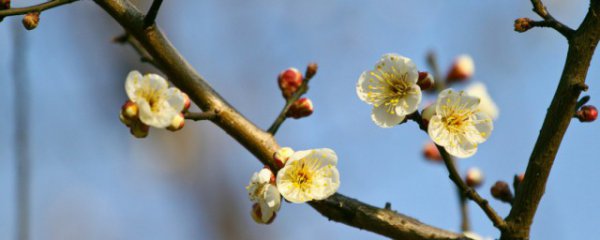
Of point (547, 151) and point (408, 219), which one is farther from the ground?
point (547, 151)

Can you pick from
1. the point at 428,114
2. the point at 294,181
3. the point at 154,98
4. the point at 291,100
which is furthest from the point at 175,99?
the point at 428,114

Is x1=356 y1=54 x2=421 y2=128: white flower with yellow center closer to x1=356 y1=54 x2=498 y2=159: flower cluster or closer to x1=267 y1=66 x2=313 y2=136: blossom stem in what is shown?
x1=356 y1=54 x2=498 y2=159: flower cluster

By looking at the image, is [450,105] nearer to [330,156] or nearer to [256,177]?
[330,156]

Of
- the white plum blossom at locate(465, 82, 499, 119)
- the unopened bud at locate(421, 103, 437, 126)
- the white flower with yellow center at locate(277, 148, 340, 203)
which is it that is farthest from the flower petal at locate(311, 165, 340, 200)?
the white plum blossom at locate(465, 82, 499, 119)

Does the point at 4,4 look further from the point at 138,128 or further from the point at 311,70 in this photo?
the point at 311,70

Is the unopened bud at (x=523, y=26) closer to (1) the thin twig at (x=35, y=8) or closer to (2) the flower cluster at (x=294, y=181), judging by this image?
(2) the flower cluster at (x=294, y=181)

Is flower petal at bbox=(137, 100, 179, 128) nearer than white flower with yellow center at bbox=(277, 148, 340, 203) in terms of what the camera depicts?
Yes

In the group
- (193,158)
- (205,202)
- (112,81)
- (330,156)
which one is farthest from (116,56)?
(330,156)
